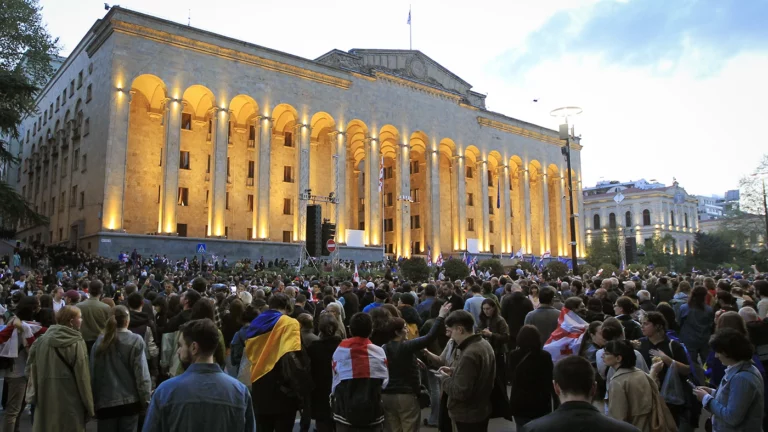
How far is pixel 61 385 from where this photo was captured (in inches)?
217

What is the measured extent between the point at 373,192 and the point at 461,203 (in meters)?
10.2

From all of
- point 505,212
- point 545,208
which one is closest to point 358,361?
point 505,212

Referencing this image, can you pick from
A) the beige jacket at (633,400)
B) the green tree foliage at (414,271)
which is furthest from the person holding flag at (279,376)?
the green tree foliage at (414,271)

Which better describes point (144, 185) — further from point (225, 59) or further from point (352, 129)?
point (352, 129)

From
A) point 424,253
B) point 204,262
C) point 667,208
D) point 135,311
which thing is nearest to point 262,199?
point 204,262

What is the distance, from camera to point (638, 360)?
534cm

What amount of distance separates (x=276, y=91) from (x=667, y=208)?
68427 mm

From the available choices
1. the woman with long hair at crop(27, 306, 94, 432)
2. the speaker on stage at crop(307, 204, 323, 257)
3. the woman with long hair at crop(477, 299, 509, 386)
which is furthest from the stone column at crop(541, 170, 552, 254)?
the woman with long hair at crop(27, 306, 94, 432)

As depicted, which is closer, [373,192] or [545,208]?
[373,192]

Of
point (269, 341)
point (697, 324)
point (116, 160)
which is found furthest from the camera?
point (116, 160)

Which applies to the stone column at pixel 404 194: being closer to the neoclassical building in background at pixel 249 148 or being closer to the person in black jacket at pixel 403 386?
the neoclassical building in background at pixel 249 148

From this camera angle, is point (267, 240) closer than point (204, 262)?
No

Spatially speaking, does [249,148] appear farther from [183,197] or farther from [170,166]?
[170,166]

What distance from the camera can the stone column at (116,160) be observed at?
33625 mm
